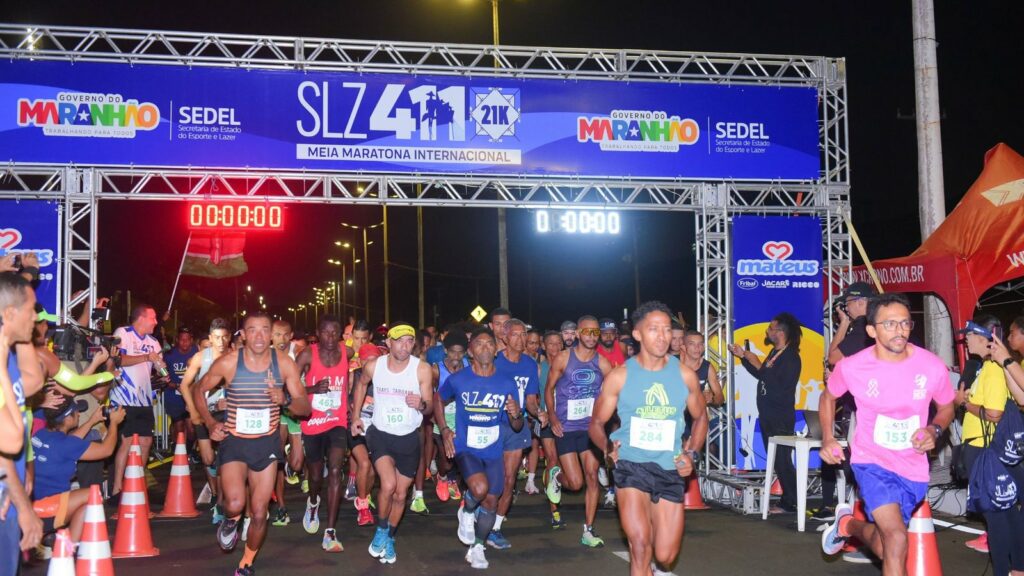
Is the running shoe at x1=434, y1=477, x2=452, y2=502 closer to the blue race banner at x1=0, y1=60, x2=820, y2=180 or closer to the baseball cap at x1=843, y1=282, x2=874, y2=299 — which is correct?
the blue race banner at x1=0, y1=60, x2=820, y2=180

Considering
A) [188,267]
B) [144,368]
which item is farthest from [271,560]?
[188,267]

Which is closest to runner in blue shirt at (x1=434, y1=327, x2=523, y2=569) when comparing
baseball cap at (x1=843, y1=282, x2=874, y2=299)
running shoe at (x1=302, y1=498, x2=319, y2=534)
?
running shoe at (x1=302, y1=498, x2=319, y2=534)

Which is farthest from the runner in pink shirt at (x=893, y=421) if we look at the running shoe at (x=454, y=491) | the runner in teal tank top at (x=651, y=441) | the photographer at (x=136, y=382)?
the photographer at (x=136, y=382)

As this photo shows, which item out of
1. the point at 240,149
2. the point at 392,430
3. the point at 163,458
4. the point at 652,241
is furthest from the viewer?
the point at 652,241

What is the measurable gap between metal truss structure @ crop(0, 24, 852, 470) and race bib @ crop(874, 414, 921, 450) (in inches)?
255

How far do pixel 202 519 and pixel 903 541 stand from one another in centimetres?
772

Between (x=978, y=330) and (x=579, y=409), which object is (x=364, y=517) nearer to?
(x=579, y=409)

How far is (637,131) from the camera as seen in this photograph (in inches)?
524

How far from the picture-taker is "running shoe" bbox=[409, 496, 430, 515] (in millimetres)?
11969

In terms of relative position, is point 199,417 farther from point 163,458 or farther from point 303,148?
point 163,458

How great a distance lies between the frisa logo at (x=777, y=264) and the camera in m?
13.4

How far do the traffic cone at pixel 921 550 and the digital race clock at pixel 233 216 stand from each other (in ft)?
29.2

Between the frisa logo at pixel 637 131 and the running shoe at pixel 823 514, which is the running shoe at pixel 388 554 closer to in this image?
the running shoe at pixel 823 514

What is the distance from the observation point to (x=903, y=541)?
249 inches
